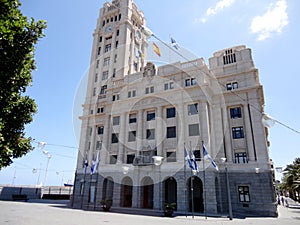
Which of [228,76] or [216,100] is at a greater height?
[228,76]

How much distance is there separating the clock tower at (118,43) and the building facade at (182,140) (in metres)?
4.72

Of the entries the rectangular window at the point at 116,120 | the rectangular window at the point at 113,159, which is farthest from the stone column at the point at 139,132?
the rectangular window at the point at 113,159

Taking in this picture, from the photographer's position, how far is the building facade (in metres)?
24.2

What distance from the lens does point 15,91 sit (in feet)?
28.7

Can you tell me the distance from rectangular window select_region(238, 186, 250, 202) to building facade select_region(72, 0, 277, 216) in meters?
0.11

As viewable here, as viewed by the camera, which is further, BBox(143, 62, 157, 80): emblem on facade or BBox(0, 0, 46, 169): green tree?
BBox(143, 62, 157, 80): emblem on facade

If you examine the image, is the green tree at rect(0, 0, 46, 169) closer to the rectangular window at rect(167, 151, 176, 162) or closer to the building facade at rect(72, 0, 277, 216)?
the building facade at rect(72, 0, 277, 216)

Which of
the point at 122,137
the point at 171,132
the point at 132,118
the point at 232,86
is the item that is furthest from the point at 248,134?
the point at 122,137

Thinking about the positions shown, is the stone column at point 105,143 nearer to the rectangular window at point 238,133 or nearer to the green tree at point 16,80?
the rectangular window at point 238,133

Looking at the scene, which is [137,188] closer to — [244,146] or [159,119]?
[159,119]

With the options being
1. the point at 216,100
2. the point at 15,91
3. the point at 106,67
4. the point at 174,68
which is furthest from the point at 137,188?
the point at 106,67

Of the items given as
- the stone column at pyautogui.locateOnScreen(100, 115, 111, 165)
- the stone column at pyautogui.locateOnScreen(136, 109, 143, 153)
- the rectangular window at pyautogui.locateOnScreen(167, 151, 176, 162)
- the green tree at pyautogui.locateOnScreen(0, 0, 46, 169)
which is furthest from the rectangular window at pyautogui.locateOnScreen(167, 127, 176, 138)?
the green tree at pyautogui.locateOnScreen(0, 0, 46, 169)

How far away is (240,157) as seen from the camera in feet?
84.6

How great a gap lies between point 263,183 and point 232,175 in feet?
10.7
